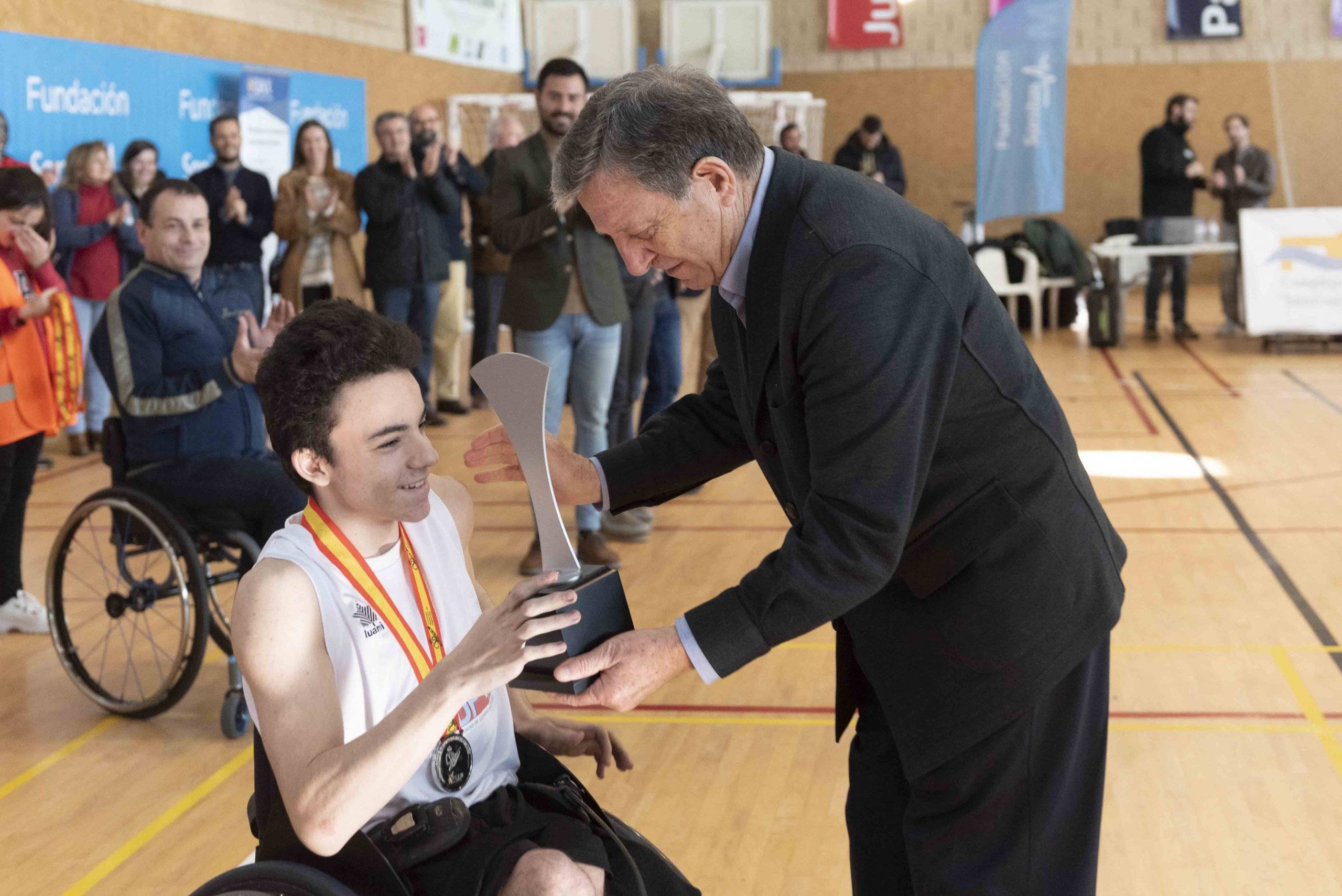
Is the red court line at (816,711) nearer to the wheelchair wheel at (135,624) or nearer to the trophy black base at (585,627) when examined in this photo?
the wheelchair wheel at (135,624)

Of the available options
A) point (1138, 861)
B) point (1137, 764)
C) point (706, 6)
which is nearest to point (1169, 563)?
point (1137, 764)

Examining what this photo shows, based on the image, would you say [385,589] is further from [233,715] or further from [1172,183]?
[1172,183]

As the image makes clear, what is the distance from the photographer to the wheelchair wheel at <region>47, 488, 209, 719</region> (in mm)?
3172

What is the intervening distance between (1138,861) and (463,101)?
35.9 feet

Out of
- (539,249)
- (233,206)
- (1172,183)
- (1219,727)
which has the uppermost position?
(1172,183)

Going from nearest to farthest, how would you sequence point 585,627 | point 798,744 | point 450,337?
point 585,627 < point 798,744 < point 450,337

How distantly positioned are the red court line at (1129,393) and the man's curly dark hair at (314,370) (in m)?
5.84

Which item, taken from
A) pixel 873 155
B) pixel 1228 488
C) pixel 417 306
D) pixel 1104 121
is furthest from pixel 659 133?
pixel 1104 121

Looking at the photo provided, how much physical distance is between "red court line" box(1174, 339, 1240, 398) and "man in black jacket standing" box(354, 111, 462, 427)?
178 inches

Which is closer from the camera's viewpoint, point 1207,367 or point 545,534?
point 545,534

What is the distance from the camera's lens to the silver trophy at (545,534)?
141cm

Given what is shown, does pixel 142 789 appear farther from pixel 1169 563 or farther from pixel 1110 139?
pixel 1110 139

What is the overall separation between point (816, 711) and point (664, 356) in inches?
94.8

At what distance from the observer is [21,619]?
13.3ft
